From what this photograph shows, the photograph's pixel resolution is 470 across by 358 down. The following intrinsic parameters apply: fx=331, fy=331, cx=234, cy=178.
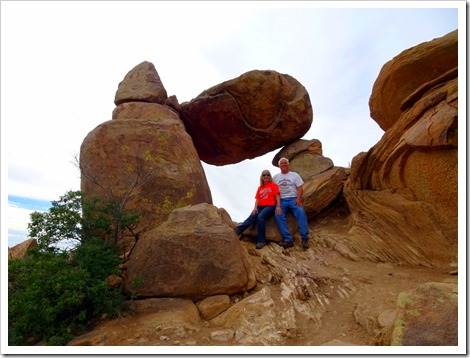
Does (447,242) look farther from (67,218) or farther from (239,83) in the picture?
(239,83)

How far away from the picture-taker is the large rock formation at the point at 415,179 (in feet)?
19.3

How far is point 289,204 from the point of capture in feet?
24.9

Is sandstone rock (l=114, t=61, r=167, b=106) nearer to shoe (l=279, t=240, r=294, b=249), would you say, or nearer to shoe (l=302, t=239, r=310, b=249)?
shoe (l=279, t=240, r=294, b=249)

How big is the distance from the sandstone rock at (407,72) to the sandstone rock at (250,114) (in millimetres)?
3850

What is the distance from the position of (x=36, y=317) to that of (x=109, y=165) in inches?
141

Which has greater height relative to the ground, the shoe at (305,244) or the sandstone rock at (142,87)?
the sandstone rock at (142,87)

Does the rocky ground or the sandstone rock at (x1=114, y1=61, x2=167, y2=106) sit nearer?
the rocky ground

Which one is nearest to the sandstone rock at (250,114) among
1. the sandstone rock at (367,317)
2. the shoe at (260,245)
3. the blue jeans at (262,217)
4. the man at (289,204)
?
the man at (289,204)

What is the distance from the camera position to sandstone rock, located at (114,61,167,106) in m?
10.9

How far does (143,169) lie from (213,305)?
362cm

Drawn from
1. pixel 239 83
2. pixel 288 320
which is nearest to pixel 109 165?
pixel 288 320

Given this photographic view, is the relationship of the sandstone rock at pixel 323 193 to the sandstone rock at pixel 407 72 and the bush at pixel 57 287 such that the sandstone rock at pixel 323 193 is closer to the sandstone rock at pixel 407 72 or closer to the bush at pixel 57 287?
the sandstone rock at pixel 407 72

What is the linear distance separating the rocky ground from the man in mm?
280

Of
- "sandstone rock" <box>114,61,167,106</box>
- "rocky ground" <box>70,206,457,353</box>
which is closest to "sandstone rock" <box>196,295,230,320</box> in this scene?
"rocky ground" <box>70,206,457,353</box>
